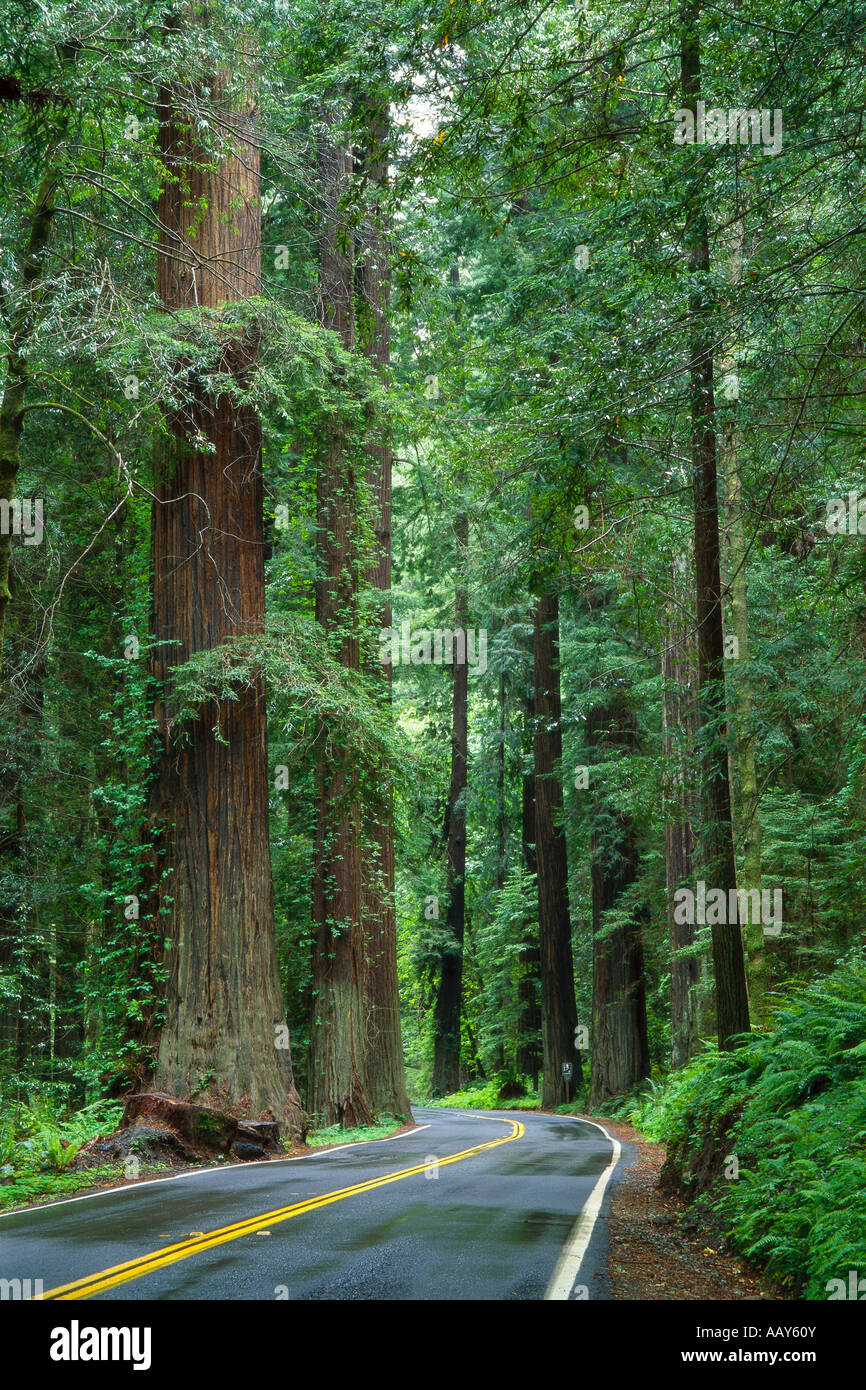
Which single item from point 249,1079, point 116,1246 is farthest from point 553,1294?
point 249,1079

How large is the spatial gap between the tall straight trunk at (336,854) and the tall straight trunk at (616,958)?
7.75 m

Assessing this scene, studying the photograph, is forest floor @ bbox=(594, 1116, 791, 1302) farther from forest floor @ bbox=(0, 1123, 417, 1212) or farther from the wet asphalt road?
forest floor @ bbox=(0, 1123, 417, 1212)

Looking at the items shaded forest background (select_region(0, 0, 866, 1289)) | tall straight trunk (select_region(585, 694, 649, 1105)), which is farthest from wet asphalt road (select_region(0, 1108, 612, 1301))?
tall straight trunk (select_region(585, 694, 649, 1105))

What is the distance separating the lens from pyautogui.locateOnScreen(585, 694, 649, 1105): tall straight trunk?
78.5 ft

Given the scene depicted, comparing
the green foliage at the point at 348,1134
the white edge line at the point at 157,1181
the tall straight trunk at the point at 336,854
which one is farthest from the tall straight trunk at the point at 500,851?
the white edge line at the point at 157,1181

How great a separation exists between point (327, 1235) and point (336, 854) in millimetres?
10401

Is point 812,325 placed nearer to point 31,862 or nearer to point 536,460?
point 536,460

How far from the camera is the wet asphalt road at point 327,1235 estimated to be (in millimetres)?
5645

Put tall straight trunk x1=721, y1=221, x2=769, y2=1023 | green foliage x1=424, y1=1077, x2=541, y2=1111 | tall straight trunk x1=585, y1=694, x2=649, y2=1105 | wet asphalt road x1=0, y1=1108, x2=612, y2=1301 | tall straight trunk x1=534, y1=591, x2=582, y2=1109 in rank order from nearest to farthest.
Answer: wet asphalt road x1=0, y1=1108, x2=612, y2=1301
tall straight trunk x1=721, y1=221, x2=769, y2=1023
tall straight trunk x1=585, y1=694, x2=649, y2=1105
tall straight trunk x1=534, y1=591, x2=582, y2=1109
green foliage x1=424, y1=1077, x2=541, y2=1111

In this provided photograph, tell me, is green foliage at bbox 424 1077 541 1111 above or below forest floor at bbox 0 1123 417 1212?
below

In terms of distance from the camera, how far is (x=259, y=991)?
41.8 feet

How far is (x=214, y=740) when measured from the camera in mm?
12938

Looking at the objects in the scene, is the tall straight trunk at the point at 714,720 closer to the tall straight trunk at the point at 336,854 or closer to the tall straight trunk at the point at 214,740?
the tall straight trunk at the point at 214,740

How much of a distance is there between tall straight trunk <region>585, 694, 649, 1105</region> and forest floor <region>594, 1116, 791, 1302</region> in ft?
43.3
